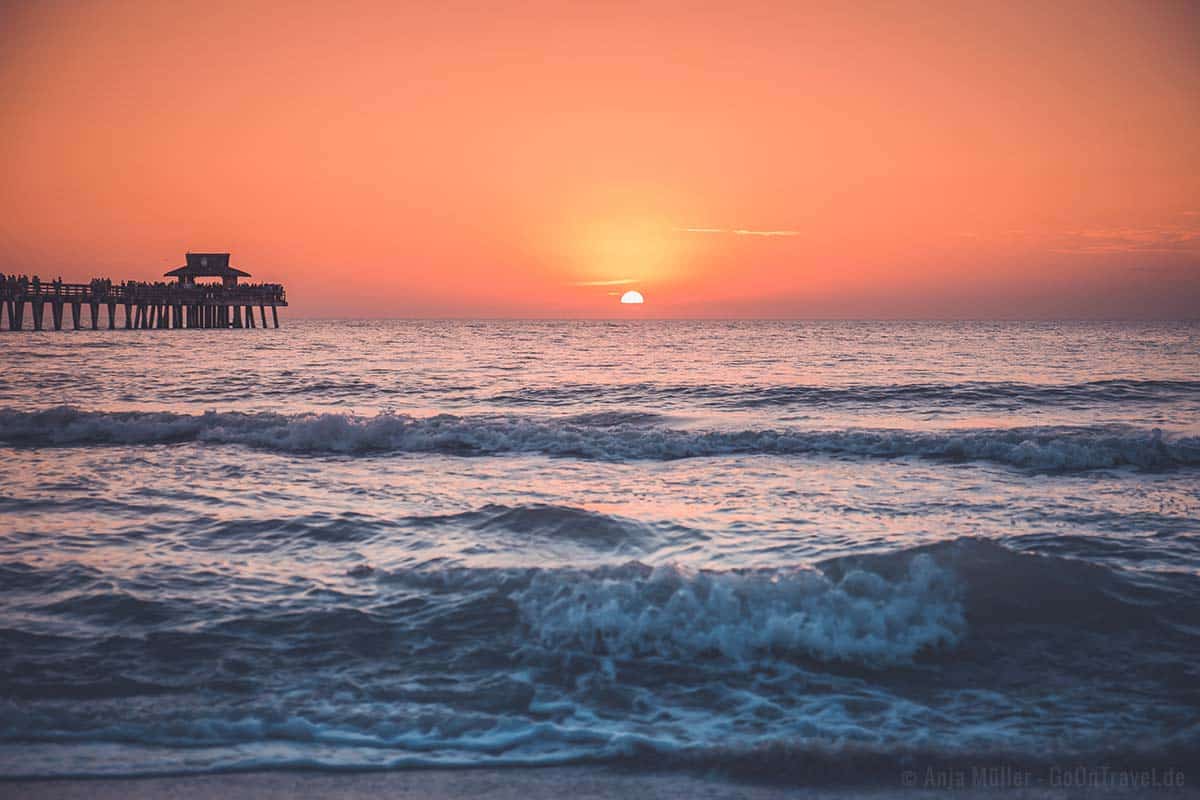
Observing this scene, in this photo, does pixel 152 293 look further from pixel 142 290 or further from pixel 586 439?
pixel 586 439

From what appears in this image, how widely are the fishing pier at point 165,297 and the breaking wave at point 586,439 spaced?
53345 mm

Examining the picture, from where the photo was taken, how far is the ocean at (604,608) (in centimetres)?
402

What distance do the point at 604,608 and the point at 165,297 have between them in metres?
75.7

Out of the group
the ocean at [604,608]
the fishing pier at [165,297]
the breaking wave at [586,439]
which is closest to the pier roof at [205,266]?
the fishing pier at [165,297]

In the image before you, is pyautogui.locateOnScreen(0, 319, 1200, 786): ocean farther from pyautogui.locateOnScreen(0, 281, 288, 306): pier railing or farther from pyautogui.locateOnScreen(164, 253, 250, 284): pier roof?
pyautogui.locateOnScreen(164, 253, 250, 284): pier roof

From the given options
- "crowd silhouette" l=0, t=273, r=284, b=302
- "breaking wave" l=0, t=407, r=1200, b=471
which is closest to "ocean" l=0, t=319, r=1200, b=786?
"breaking wave" l=0, t=407, r=1200, b=471

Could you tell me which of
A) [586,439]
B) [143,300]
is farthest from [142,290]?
[586,439]

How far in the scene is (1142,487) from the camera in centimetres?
1078

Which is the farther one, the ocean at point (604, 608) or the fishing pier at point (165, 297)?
the fishing pier at point (165, 297)

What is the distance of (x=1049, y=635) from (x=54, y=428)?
1690cm

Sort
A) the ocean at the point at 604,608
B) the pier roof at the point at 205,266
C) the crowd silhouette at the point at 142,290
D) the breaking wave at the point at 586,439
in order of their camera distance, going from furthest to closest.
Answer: the pier roof at the point at 205,266 < the crowd silhouette at the point at 142,290 < the breaking wave at the point at 586,439 < the ocean at the point at 604,608

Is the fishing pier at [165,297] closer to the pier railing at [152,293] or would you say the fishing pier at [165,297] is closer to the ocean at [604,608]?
the pier railing at [152,293]

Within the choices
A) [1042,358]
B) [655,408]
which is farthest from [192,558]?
[1042,358]

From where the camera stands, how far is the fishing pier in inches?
2376
